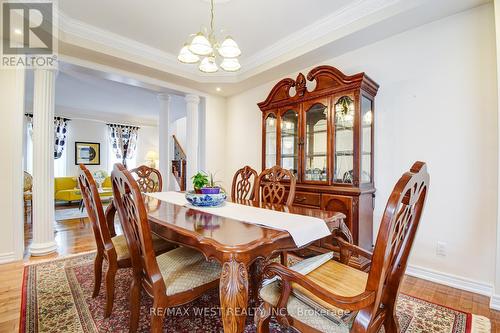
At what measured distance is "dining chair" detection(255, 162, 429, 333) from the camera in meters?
0.81

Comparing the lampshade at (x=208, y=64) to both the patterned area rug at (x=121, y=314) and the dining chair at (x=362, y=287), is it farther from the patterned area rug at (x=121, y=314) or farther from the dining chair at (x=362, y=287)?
the patterned area rug at (x=121, y=314)

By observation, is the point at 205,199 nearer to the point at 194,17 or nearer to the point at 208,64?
the point at 208,64

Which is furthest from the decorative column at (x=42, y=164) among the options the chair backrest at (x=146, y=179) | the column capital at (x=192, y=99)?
the column capital at (x=192, y=99)

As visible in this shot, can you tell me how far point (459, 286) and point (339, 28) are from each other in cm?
262

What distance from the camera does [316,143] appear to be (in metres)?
2.77

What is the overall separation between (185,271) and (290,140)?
2.10 m

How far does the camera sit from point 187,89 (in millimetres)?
4066

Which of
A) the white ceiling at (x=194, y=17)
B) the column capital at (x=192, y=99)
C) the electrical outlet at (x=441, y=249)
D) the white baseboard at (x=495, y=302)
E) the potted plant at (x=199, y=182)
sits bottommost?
the white baseboard at (x=495, y=302)

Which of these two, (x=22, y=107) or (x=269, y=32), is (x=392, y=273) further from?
(x=22, y=107)

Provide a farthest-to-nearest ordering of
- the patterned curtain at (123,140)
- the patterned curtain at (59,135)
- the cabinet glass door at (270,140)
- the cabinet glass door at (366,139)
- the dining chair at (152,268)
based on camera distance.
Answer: the patterned curtain at (123,140)
the patterned curtain at (59,135)
the cabinet glass door at (270,140)
the cabinet glass door at (366,139)
the dining chair at (152,268)

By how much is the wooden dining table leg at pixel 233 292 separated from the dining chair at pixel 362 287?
116mm

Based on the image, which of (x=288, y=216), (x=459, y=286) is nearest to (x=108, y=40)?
(x=288, y=216)

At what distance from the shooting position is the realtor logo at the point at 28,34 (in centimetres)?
224

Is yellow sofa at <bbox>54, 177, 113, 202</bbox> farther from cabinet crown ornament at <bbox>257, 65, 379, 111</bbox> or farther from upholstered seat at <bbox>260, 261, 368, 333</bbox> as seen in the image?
upholstered seat at <bbox>260, 261, 368, 333</bbox>
